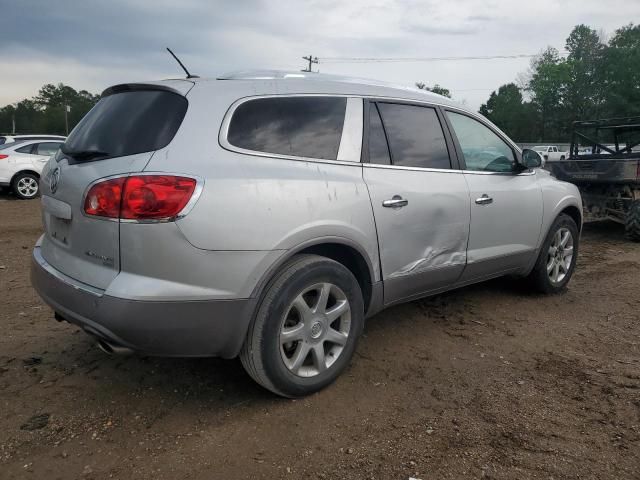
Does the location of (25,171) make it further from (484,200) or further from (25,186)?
(484,200)

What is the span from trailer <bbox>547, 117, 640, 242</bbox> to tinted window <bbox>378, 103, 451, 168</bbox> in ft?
16.7

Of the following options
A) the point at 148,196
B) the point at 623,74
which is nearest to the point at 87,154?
the point at 148,196

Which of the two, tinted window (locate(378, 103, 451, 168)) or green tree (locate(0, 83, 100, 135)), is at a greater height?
green tree (locate(0, 83, 100, 135))

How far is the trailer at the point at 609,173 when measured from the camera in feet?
24.8

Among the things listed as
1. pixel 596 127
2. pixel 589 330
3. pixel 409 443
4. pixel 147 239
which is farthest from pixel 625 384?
pixel 596 127

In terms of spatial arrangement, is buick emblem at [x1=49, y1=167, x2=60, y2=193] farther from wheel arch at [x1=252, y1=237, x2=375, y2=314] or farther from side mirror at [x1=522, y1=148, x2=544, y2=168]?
side mirror at [x1=522, y1=148, x2=544, y2=168]

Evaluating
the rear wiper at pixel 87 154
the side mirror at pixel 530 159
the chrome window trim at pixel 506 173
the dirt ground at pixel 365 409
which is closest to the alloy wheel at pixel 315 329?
the dirt ground at pixel 365 409

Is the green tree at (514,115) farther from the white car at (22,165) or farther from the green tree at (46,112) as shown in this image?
the white car at (22,165)

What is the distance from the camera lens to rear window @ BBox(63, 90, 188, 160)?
256 centimetres

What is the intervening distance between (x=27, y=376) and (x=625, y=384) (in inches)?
137

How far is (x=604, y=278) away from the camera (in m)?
5.61

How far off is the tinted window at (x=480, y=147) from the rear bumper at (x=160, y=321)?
7.05ft

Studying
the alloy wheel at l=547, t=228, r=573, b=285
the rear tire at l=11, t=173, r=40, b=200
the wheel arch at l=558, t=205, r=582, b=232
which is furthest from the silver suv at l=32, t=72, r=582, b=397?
the rear tire at l=11, t=173, r=40, b=200

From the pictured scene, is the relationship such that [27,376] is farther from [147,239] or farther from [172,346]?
[147,239]
